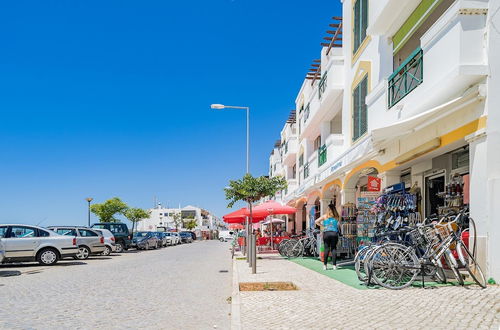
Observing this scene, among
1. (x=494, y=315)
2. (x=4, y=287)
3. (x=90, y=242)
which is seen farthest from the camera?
(x=90, y=242)

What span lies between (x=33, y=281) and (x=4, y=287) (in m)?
1.21

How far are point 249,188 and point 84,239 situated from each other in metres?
8.09

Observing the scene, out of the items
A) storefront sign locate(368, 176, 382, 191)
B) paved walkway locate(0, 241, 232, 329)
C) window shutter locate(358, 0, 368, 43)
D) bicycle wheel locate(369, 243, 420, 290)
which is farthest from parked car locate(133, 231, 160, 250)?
bicycle wheel locate(369, 243, 420, 290)

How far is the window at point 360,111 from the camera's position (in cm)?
1505

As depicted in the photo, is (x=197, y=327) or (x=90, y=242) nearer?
(x=197, y=327)

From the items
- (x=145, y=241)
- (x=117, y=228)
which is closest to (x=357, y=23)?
(x=117, y=228)

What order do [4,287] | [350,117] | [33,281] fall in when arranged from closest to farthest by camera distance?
1. [4,287]
2. [33,281]
3. [350,117]

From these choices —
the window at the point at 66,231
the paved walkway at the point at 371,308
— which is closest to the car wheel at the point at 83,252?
the window at the point at 66,231

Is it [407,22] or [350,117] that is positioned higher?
[407,22]

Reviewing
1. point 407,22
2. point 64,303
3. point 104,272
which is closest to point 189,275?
point 104,272

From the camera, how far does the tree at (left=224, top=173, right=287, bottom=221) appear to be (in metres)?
18.5

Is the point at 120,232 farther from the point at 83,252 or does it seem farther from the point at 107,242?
the point at 83,252

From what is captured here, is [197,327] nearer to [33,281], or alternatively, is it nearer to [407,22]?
[33,281]

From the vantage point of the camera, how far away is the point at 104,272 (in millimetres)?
14344
